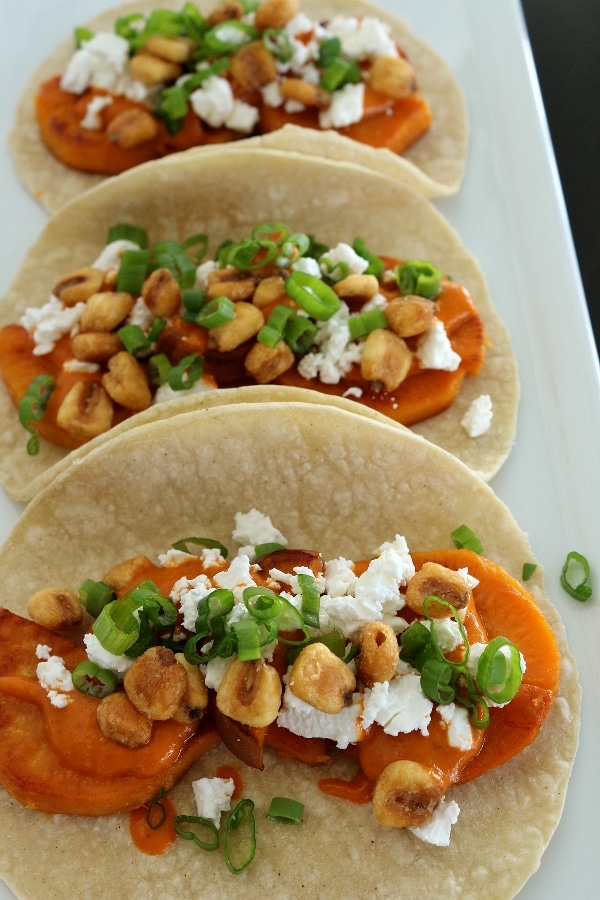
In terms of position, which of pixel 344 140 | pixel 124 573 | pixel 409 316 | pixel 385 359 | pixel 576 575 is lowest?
pixel 576 575

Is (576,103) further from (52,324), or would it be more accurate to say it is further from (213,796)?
(213,796)

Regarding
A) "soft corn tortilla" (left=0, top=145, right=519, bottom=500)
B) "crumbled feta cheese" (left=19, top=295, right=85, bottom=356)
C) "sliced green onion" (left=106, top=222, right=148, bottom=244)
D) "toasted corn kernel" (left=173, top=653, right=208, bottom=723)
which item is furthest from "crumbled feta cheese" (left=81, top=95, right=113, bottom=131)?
"toasted corn kernel" (left=173, top=653, right=208, bottom=723)

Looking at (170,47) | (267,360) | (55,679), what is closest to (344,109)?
(170,47)

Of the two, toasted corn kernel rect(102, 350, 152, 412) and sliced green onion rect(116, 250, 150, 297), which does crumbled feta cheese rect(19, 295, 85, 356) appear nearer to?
sliced green onion rect(116, 250, 150, 297)

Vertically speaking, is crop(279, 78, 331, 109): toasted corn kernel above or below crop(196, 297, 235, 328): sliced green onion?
above

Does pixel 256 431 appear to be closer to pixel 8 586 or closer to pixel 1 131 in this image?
pixel 8 586

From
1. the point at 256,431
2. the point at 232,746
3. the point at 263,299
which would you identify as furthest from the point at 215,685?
the point at 263,299
